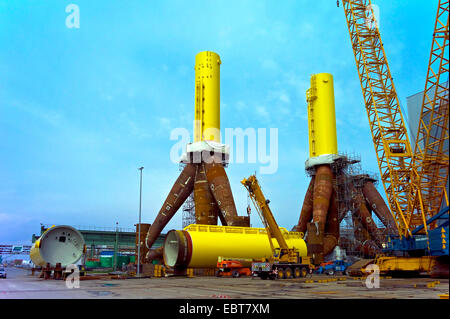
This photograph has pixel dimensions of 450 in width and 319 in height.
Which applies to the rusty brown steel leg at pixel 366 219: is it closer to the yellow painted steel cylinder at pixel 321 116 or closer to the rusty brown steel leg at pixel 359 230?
the rusty brown steel leg at pixel 359 230

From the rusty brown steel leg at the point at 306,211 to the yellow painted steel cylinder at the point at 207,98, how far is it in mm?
22630

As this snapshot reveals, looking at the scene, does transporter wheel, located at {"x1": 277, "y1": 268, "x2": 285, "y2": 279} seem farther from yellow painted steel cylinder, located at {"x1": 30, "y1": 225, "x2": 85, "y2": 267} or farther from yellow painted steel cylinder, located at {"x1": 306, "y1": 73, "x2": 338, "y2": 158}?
yellow painted steel cylinder, located at {"x1": 306, "y1": 73, "x2": 338, "y2": 158}

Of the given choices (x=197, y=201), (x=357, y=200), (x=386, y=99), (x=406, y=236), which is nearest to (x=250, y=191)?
(x=406, y=236)

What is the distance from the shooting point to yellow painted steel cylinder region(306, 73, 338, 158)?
7744 centimetres

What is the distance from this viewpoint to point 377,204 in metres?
77.2

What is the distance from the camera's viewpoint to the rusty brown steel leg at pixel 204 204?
68.6 m

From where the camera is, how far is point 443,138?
36969 mm

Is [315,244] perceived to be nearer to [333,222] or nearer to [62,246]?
[333,222]

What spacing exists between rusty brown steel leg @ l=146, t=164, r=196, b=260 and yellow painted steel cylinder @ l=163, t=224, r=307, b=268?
19.7 metres


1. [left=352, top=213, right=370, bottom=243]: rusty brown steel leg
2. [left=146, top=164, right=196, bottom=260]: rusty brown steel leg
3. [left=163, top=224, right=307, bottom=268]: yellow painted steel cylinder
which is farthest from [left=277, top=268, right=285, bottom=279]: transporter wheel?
[left=352, top=213, right=370, bottom=243]: rusty brown steel leg

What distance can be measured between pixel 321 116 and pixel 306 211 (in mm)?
19379

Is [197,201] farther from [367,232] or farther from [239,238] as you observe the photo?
[367,232]

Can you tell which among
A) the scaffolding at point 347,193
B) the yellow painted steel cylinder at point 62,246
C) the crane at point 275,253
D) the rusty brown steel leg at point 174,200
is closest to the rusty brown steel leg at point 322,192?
the scaffolding at point 347,193

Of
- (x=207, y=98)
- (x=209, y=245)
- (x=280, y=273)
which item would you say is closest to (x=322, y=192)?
(x=207, y=98)
